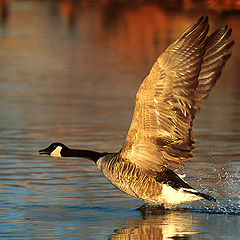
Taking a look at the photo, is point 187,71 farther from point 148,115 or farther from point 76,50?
point 76,50

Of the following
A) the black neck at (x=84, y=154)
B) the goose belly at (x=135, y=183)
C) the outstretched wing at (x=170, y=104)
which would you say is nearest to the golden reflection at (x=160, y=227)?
the goose belly at (x=135, y=183)

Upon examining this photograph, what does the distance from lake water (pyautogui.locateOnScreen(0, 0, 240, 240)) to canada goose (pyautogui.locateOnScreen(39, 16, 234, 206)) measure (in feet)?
0.86

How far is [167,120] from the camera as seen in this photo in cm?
931

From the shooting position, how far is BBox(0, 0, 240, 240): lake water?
8.78 meters

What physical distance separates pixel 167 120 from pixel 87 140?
13.7 ft

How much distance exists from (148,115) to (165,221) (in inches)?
41.5

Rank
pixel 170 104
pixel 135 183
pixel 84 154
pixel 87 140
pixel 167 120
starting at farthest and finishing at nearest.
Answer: pixel 87 140 < pixel 84 154 < pixel 135 183 < pixel 167 120 < pixel 170 104

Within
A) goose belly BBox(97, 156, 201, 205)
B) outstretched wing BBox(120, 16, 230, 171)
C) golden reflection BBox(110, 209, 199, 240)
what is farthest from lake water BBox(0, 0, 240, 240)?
outstretched wing BBox(120, 16, 230, 171)

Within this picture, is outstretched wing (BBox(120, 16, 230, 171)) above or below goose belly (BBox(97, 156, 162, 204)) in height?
above

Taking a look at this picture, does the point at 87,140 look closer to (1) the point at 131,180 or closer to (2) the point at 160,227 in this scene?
(1) the point at 131,180

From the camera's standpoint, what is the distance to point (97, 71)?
22656mm

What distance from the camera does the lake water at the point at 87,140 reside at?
878 centimetres

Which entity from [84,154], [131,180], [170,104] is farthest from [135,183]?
[170,104]

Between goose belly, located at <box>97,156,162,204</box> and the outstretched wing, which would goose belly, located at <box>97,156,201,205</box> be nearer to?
goose belly, located at <box>97,156,162,204</box>
